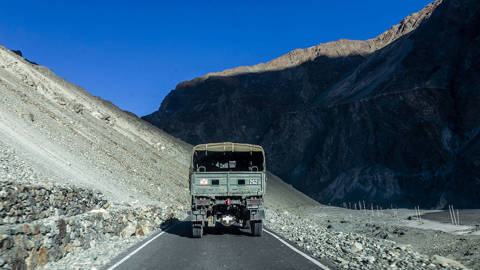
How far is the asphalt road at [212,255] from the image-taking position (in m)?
Result: 8.09

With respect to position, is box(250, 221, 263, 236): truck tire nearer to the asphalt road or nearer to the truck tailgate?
the asphalt road

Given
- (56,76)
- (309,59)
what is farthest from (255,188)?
(309,59)

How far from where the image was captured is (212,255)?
9.41m

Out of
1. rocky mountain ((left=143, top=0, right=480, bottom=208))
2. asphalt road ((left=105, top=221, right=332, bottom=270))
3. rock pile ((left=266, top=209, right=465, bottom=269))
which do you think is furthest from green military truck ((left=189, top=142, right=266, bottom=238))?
rocky mountain ((left=143, top=0, right=480, bottom=208))

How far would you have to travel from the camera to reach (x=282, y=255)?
9258 millimetres

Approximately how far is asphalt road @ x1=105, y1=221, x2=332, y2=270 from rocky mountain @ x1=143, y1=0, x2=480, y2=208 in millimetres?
47746

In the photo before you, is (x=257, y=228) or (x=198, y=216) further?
(x=257, y=228)

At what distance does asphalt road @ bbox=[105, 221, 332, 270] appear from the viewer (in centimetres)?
809

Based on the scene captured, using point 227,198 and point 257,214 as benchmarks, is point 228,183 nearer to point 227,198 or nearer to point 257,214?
point 227,198

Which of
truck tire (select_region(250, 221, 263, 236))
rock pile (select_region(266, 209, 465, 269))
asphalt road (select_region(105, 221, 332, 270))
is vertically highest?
truck tire (select_region(250, 221, 263, 236))

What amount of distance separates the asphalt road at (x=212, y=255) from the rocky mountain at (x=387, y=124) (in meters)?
47.7

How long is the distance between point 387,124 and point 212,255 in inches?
2690

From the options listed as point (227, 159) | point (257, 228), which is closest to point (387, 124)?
point (227, 159)

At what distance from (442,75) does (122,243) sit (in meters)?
69.7
